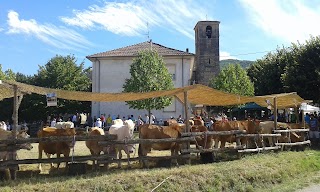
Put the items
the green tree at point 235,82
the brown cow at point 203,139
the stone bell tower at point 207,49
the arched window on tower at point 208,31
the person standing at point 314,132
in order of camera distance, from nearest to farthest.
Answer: the brown cow at point 203,139 → the person standing at point 314,132 → the green tree at point 235,82 → the stone bell tower at point 207,49 → the arched window on tower at point 208,31

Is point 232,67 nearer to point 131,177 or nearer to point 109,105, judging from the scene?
point 109,105

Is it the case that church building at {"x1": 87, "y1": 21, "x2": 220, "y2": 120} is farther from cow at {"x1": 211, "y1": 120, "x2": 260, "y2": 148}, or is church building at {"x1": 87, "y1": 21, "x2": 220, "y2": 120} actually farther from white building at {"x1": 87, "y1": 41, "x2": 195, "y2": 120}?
cow at {"x1": 211, "y1": 120, "x2": 260, "y2": 148}

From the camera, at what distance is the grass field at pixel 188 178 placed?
9.42 m

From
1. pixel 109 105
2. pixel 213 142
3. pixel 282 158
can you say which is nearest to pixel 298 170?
pixel 282 158

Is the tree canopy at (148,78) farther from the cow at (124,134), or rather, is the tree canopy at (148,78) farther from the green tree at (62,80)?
the cow at (124,134)

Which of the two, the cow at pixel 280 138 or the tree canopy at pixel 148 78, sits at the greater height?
the tree canopy at pixel 148 78

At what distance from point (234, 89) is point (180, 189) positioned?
98.9 ft

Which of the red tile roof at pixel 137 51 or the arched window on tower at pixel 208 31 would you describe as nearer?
the red tile roof at pixel 137 51

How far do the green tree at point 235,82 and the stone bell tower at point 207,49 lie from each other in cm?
793

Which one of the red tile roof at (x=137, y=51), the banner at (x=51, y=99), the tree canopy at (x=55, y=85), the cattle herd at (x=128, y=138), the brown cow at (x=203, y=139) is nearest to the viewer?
the banner at (x=51, y=99)

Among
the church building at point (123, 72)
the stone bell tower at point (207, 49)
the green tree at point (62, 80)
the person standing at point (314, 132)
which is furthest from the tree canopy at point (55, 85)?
the person standing at point (314, 132)

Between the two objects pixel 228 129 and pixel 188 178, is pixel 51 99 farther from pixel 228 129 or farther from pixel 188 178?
pixel 228 129

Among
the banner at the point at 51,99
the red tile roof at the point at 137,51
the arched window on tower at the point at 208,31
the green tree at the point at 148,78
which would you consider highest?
the arched window on tower at the point at 208,31

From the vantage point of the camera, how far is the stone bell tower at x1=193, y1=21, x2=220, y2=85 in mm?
49781
